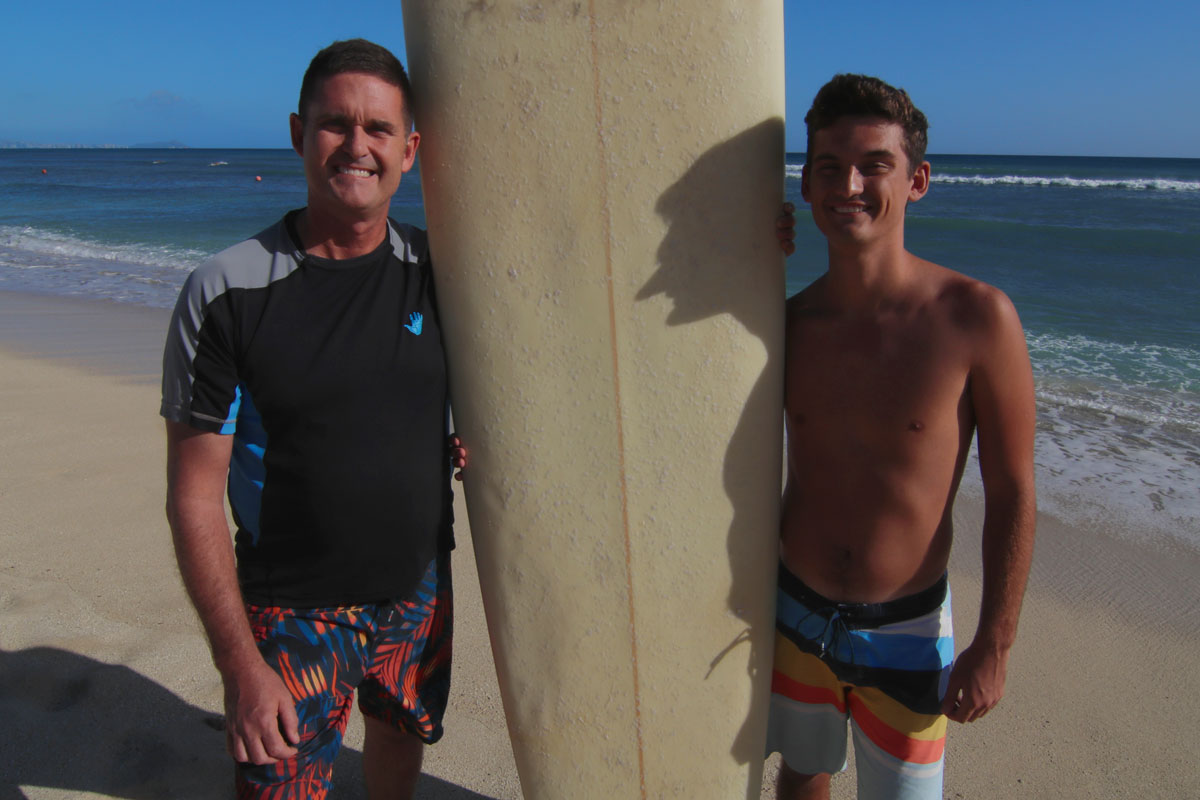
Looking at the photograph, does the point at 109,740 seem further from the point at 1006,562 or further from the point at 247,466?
the point at 1006,562

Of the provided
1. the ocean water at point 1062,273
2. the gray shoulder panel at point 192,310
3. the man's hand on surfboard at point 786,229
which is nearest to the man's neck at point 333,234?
the gray shoulder panel at point 192,310

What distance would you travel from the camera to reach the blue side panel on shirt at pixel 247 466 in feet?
4.72

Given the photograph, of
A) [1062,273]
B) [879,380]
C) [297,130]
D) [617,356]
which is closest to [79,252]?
[297,130]

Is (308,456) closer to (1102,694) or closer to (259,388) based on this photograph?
(259,388)

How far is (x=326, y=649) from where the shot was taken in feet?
4.98

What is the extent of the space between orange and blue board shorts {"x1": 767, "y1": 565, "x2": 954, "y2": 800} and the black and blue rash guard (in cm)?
79

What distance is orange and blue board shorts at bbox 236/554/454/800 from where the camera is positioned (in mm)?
1483

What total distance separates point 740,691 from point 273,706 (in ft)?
2.99

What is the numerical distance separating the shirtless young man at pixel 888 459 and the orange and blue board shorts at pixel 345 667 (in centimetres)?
74

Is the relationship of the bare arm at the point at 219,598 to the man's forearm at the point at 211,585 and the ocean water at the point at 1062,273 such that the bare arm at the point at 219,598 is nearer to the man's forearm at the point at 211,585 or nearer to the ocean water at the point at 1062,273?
the man's forearm at the point at 211,585

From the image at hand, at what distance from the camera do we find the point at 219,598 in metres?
1.41

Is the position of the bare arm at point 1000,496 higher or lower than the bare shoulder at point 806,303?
lower

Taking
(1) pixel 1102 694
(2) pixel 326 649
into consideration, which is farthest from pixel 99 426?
(1) pixel 1102 694

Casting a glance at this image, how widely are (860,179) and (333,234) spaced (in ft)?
3.06
